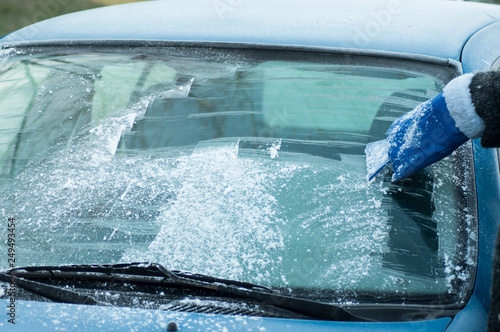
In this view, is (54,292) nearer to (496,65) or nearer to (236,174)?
(236,174)

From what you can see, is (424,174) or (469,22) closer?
(424,174)

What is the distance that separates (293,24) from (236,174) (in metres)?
0.66

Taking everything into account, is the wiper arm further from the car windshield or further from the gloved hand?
the gloved hand

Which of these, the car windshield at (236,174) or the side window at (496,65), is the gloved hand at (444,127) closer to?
the car windshield at (236,174)

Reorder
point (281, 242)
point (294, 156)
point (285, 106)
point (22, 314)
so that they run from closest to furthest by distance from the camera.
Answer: point (22, 314), point (281, 242), point (294, 156), point (285, 106)

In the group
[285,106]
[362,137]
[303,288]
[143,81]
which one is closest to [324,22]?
[285,106]

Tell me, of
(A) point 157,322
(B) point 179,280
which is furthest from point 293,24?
(A) point 157,322

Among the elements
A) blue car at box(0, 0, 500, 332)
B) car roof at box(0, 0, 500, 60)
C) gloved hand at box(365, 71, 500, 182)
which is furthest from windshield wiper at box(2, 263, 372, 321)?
car roof at box(0, 0, 500, 60)

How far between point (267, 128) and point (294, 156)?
0.46 ft

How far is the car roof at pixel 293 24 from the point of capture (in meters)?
1.69

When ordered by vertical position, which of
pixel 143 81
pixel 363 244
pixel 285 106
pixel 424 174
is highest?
pixel 143 81

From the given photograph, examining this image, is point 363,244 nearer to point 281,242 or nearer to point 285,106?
point 281,242

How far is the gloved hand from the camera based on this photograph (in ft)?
3.97

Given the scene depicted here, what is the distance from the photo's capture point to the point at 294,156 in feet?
4.90
